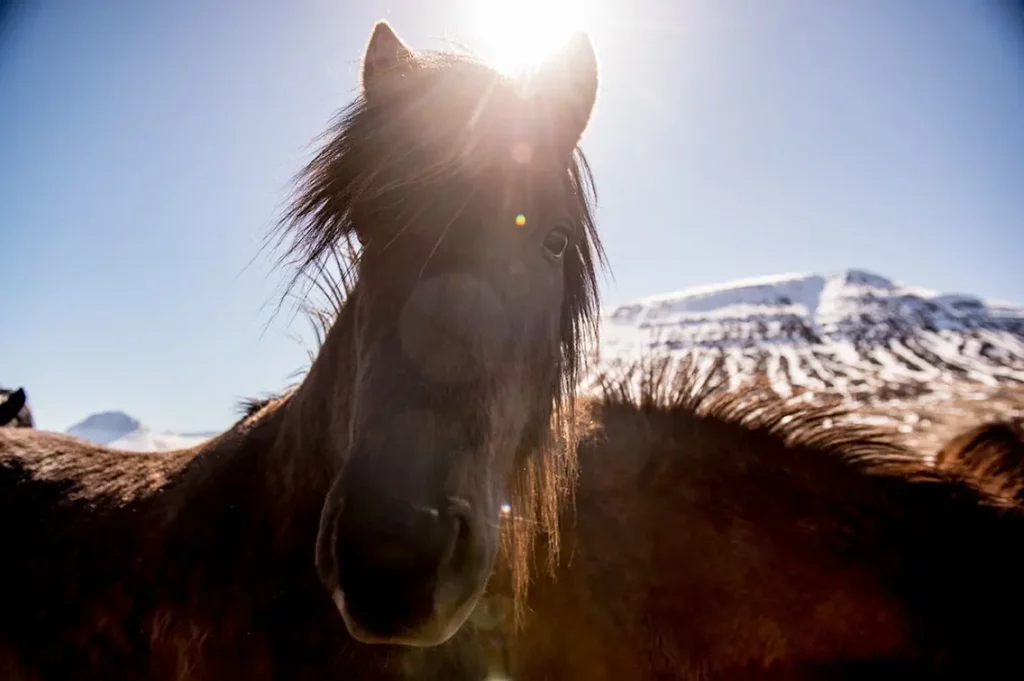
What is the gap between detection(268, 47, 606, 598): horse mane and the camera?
1.82 meters

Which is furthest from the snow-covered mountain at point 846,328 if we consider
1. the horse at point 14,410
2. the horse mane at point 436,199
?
the horse at point 14,410

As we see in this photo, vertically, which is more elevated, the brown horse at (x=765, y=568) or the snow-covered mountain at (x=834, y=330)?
the snow-covered mountain at (x=834, y=330)

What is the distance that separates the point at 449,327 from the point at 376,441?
421mm

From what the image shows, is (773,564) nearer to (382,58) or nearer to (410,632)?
(410,632)

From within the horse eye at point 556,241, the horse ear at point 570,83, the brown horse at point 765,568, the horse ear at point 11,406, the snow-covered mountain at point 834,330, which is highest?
the snow-covered mountain at point 834,330

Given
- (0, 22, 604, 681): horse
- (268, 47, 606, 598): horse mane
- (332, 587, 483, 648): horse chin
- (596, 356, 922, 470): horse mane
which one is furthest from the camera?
(596, 356, 922, 470): horse mane

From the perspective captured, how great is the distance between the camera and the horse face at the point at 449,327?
1.16 meters

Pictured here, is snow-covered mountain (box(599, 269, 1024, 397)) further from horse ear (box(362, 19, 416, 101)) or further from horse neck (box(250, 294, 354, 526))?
horse neck (box(250, 294, 354, 526))

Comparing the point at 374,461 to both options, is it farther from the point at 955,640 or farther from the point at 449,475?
the point at 955,640

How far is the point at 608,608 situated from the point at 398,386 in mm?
1591

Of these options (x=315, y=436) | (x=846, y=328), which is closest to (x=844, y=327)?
(x=846, y=328)

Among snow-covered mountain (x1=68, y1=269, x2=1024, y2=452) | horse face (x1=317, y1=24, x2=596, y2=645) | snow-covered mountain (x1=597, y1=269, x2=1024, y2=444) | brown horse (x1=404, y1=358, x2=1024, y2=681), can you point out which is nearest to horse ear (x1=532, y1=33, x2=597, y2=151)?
horse face (x1=317, y1=24, x2=596, y2=645)

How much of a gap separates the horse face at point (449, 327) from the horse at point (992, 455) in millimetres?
1714

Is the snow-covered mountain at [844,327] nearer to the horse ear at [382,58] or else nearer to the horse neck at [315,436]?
the horse ear at [382,58]
